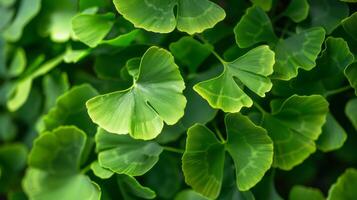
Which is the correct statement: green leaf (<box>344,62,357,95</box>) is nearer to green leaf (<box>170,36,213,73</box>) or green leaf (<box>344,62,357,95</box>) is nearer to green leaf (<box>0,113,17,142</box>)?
green leaf (<box>170,36,213,73</box>)

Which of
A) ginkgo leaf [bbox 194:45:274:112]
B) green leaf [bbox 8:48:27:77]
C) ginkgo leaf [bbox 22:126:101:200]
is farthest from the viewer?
green leaf [bbox 8:48:27:77]

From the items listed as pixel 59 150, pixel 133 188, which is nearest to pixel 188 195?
pixel 133 188

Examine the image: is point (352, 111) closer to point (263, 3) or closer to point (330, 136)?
point (330, 136)

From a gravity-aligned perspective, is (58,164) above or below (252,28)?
below

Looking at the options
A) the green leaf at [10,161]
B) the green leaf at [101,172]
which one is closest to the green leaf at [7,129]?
the green leaf at [10,161]

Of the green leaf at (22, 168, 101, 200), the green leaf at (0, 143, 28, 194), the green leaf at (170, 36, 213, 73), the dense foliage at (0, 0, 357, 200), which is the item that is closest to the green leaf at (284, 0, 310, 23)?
the dense foliage at (0, 0, 357, 200)

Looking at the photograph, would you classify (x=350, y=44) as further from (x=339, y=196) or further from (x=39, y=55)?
(x=39, y=55)

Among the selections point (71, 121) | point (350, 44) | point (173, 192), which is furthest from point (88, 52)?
point (350, 44)
